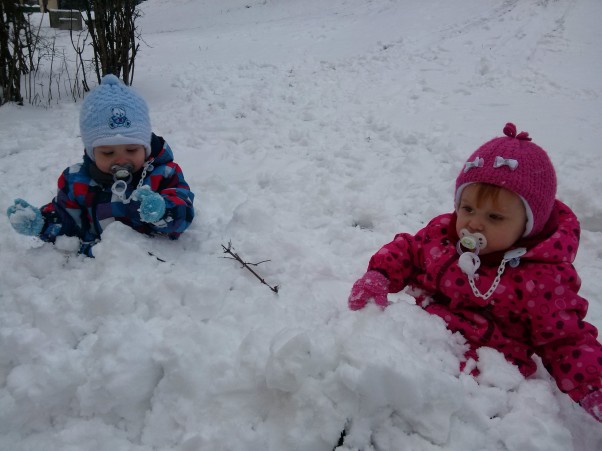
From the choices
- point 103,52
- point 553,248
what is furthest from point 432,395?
point 103,52

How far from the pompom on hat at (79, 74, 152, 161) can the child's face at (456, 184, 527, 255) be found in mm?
1804

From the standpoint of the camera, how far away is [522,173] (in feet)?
5.52

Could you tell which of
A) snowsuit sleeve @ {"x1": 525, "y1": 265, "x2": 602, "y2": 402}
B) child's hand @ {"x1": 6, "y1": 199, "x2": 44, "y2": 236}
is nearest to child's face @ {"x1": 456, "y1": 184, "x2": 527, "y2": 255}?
snowsuit sleeve @ {"x1": 525, "y1": 265, "x2": 602, "y2": 402}

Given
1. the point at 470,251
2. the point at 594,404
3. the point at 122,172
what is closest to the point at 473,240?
the point at 470,251

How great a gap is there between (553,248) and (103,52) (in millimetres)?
6052

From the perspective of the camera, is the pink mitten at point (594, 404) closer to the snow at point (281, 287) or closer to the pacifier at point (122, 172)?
the snow at point (281, 287)

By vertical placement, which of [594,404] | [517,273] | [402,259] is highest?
[517,273]

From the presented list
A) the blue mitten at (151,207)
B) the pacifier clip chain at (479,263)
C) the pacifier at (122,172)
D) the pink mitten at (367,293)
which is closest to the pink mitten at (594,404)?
the pacifier clip chain at (479,263)

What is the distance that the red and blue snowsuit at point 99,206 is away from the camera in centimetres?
249

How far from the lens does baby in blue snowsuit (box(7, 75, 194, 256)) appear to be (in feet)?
7.97

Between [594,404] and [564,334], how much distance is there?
0.25m

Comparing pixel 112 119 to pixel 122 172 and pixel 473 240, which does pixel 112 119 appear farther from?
pixel 473 240

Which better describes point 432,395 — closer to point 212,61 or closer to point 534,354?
point 534,354

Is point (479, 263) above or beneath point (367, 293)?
above
